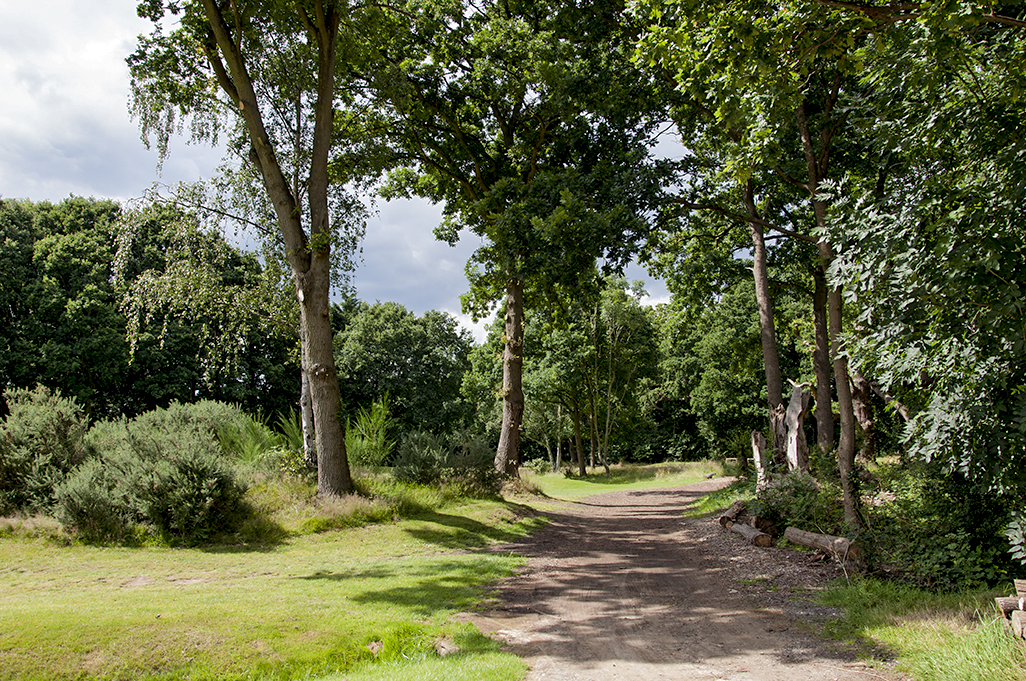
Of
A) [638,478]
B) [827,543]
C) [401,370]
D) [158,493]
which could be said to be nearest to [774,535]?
[827,543]

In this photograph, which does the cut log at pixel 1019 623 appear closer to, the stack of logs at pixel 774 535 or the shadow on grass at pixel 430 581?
the stack of logs at pixel 774 535

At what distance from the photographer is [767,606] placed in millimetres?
6609

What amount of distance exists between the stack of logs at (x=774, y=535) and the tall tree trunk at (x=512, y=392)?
673cm

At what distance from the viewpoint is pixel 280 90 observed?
12875 millimetres

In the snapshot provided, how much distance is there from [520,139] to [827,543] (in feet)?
43.6

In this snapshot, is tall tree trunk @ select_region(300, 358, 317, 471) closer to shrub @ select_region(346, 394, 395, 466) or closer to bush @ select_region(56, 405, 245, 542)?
shrub @ select_region(346, 394, 395, 466)

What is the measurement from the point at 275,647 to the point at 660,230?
10.5 meters

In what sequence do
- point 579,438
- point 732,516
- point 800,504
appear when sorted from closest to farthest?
point 800,504
point 732,516
point 579,438

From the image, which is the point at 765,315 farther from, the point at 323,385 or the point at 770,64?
the point at 323,385

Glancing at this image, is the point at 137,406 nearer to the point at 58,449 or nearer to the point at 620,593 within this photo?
the point at 58,449

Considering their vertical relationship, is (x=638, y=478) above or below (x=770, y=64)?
below

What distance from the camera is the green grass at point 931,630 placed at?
165 inches

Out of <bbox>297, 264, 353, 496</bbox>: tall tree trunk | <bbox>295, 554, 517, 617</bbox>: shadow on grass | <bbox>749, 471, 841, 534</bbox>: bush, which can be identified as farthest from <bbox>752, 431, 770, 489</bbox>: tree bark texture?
<bbox>297, 264, 353, 496</bbox>: tall tree trunk

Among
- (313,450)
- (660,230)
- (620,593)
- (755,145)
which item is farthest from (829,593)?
(313,450)
